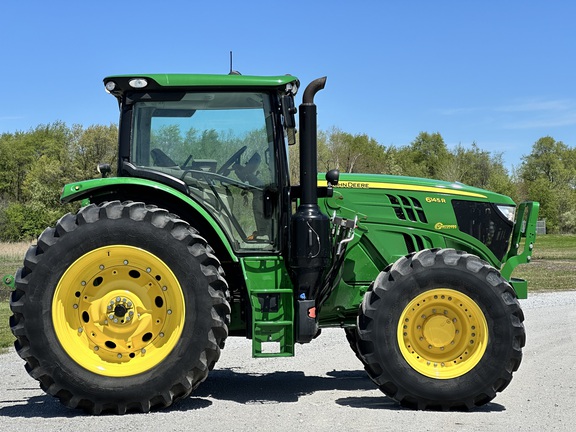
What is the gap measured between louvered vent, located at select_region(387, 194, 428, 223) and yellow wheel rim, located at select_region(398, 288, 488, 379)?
103cm

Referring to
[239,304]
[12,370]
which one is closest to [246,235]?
[239,304]

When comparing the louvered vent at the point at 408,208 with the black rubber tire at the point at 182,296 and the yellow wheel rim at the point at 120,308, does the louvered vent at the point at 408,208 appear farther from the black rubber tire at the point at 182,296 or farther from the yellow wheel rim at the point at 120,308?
the yellow wheel rim at the point at 120,308

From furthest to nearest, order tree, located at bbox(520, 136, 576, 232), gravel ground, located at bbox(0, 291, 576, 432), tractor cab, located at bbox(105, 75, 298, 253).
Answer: tree, located at bbox(520, 136, 576, 232), tractor cab, located at bbox(105, 75, 298, 253), gravel ground, located at bbox(0, 291, 576, 432)

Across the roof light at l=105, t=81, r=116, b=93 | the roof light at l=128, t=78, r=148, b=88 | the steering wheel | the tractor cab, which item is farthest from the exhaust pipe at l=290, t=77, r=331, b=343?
the roof light at l=105, t=81, r=116, b=93

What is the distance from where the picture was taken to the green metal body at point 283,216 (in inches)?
255

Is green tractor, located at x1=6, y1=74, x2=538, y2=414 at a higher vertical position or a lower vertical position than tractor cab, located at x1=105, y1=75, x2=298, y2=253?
lower

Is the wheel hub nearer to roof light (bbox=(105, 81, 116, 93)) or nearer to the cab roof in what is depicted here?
the cab roof

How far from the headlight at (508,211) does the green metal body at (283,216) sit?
48mm

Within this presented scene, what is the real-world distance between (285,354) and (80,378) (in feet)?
5.32

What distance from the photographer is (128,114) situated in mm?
6695

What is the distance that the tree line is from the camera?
41281mm

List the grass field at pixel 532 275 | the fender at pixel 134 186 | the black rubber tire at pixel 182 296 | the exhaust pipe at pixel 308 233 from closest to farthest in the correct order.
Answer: the black rubber tire at pixel 182 296, the fender at pixel 134 186, the exhaust pipe at pixel 308 233, the grass field at pixel 532 275

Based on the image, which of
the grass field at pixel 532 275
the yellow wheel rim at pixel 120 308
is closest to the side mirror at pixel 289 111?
the yellow wheel rim at pixel 120 308

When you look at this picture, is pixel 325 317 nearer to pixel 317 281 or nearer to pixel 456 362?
pixel 317 281
